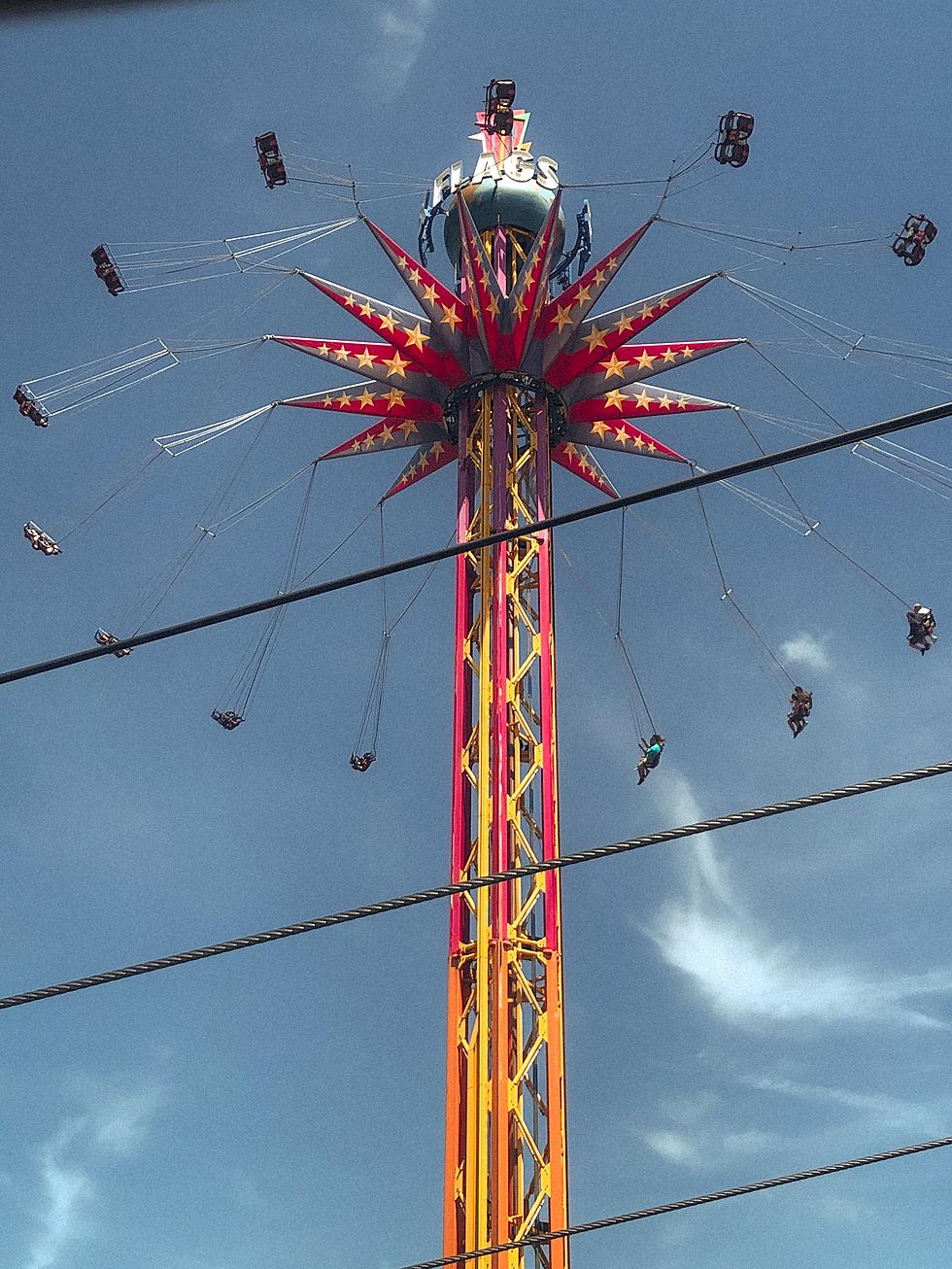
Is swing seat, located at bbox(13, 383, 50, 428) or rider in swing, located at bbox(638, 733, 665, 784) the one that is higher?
swing seat, located at bbox(13, 383, 50, 428)

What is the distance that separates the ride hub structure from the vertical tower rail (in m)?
0.03

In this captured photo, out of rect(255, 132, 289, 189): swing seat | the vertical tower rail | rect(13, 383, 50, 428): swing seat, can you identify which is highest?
rect(255, 132, 289, 189): swing seat

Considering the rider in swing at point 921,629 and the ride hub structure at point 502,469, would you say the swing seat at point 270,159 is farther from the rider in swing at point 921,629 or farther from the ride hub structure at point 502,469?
the rider in swing at point 921,629

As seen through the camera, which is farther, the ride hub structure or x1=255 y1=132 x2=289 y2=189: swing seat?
x1=255 y1=132 x2=289 y2=189: swing seat

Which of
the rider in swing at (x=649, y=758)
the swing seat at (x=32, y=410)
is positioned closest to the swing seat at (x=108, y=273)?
the swing seat at (x=32, y=410)

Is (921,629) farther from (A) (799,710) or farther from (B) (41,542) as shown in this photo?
(B) (41,542)

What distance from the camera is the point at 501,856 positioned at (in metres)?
22.3

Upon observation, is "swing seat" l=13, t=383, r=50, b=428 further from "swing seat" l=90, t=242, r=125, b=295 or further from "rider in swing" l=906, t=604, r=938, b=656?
"rider in swing" l=906, t=604, r=938, b=656

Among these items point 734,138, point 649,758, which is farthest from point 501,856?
point 734,138

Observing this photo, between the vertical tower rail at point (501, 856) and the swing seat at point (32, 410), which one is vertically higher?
the swing seat at point (32, 410)

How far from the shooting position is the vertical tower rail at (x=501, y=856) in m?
20.7

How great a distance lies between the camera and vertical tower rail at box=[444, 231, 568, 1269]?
2069 centimetres

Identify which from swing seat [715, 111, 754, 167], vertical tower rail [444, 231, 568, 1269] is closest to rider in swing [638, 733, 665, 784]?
vertical tower rail [444, 231, 568, 1269]

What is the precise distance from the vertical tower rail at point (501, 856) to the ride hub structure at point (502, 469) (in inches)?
1.1
